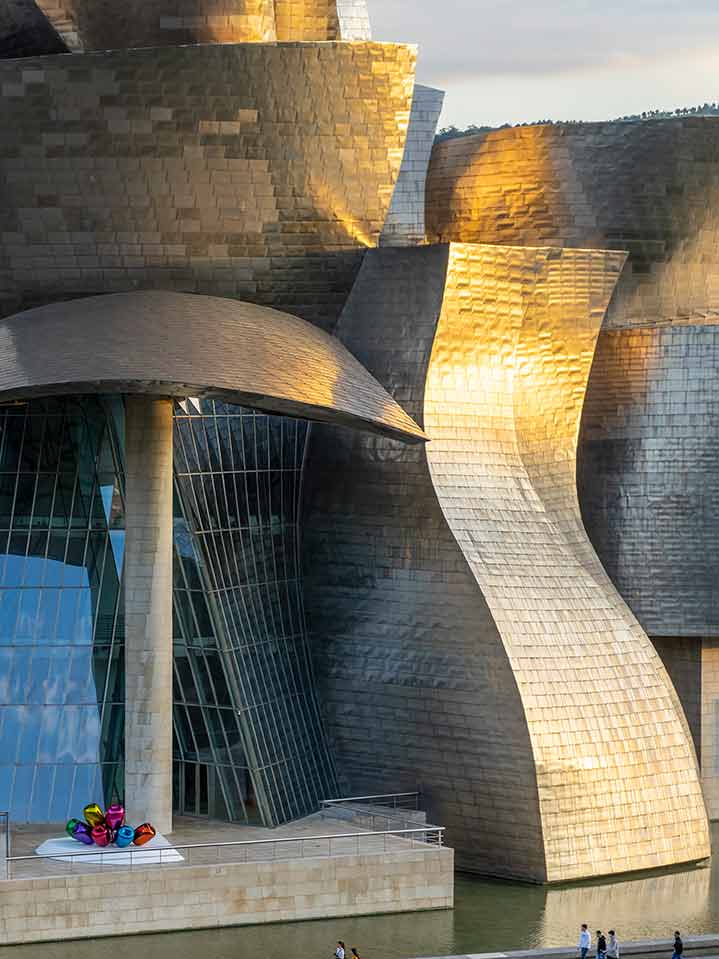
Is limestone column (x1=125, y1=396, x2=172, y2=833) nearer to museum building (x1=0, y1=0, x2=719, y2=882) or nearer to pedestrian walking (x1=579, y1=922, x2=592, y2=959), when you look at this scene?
museum building (x1=0, y1=0, x2=719, y2=882)

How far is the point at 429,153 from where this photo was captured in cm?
4584

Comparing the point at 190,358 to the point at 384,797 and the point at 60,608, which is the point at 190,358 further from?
the point at 384,797

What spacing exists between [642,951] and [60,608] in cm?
1284

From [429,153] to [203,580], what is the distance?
11.9m

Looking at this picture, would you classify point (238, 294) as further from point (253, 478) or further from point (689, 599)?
point (689, 599)

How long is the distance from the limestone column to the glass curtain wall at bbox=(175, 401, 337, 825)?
2218 mm

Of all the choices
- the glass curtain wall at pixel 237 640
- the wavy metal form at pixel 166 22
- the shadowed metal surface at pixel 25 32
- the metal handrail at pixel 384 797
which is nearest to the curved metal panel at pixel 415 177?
the glass curtain wall at pixel 237 640

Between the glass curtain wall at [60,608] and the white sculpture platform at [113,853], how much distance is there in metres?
2.59

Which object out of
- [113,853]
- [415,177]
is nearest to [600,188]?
[415,177]

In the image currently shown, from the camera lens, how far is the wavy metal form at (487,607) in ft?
126

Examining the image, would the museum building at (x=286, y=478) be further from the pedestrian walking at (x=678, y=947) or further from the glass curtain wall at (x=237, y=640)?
the pedestrian walking at (x=678, y=947)

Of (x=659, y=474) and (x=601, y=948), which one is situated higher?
(x=659, y=474)

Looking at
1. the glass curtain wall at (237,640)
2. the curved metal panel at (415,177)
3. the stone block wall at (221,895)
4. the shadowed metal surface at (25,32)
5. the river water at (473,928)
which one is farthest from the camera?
the curved metal panel at (415,177)

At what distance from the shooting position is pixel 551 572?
40.3 metres
